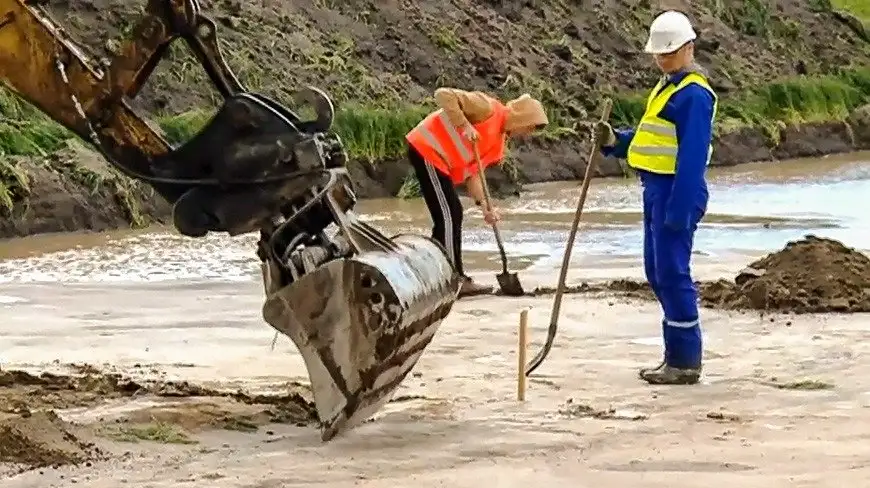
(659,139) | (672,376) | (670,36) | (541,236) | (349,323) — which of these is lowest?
(541,236)

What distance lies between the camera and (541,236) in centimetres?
1357

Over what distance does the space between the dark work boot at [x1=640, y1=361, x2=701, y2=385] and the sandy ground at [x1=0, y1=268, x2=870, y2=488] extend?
97 mm

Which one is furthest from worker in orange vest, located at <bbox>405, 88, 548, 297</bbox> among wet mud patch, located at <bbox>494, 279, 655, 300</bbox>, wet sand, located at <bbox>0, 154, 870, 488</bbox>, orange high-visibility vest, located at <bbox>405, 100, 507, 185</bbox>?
wet sand, located at <bbox>0, 154, 870, 488</bbox>

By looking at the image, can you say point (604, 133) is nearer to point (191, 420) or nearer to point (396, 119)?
point (191, 420)

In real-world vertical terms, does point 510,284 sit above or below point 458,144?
below

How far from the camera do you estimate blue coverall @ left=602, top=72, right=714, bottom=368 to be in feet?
22.9

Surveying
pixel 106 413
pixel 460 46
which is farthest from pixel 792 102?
pixel 106 413

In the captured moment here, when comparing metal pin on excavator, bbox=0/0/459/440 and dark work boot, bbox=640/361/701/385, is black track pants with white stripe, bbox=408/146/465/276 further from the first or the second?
metal pin on excavator, bbox=0/0/459/440

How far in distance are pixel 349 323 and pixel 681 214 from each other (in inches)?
80.5

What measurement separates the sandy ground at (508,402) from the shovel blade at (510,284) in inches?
7.0

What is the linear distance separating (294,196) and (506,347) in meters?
2.66

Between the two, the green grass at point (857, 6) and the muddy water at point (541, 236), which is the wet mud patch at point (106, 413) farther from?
the green grass at point (857, 6)

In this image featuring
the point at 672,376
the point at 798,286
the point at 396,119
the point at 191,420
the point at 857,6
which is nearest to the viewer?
the point at 191,420

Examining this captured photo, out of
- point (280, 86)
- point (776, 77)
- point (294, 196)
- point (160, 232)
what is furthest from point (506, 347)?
point (776, 77)
